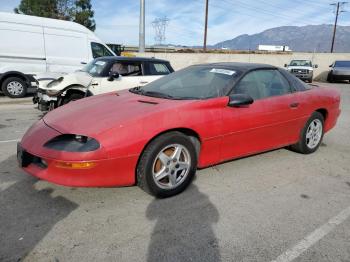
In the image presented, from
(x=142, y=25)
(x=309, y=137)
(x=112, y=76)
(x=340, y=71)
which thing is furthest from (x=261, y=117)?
(x=340, y=71)

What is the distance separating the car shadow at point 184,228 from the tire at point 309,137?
2120mm

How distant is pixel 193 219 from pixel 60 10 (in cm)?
4613

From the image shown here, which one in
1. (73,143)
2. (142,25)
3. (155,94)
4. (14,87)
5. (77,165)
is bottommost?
(14,87)

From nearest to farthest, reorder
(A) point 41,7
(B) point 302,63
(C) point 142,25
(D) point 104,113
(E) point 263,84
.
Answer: (D) point 104,113 → (E) point 263,84 → (C) point 142,25 → (B) point 302,63 → (A) point 41,7

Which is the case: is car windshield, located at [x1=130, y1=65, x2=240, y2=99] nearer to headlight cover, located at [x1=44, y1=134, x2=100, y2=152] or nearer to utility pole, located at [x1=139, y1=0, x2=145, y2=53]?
headlight cover, located at [x1=44, y1=134, x2=100, y2=152]

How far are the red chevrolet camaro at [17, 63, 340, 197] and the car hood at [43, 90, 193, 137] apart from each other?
0.01m

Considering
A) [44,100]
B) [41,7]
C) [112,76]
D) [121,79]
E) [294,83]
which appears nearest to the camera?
[294,83]

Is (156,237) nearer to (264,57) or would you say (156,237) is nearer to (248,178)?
(248,178)

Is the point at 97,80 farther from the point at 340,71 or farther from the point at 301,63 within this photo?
the point at 301,63

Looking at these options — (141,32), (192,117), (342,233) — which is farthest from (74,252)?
(141,32)

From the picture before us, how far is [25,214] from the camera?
9.89 ft

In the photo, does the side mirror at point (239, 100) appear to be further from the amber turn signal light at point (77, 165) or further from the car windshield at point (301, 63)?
the car windshield at point (301, 63)

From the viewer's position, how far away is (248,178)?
4023 mm

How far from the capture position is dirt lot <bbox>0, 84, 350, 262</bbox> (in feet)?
8.33
